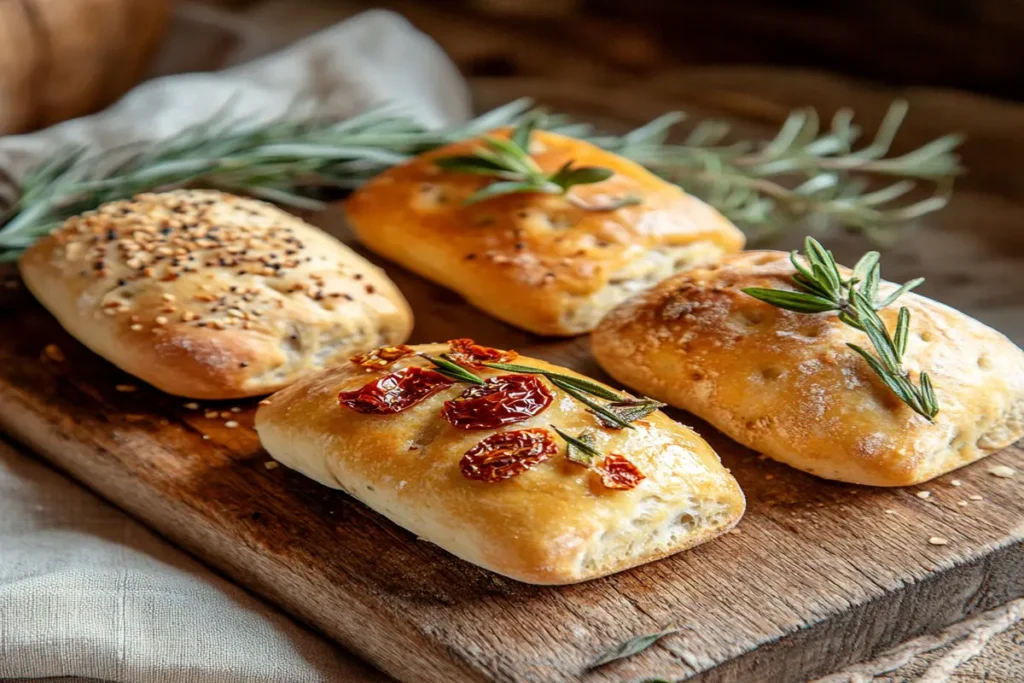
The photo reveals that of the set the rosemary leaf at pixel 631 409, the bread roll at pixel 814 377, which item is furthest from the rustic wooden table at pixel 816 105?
the rosemary leaf at pixel 631 409

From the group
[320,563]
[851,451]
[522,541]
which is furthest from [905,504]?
[320,563]

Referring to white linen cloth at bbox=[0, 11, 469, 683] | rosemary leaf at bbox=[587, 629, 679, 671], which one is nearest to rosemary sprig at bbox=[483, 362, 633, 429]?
rosemary leaf at bbox=[587, 629, 679, 671]

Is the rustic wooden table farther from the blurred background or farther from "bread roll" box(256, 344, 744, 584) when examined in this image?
"bread roll" box(256, 344, 744, 584)

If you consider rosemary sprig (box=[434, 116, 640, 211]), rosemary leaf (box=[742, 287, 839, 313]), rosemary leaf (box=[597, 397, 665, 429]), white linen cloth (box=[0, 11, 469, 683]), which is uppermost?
rosemary leaf (box=[742, 287, 839, 313])

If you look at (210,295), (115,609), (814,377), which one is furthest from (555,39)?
(115,609)

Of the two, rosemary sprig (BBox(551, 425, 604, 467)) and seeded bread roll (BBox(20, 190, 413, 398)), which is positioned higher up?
rosemary sprig (BBox(551, 425, 604, 467))

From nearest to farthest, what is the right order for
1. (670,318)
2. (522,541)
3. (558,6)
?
1. (522,541)
2. (670,318)
3. (558,6)

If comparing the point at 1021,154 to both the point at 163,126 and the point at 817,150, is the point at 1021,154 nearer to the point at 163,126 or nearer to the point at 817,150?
the point at 817,150
